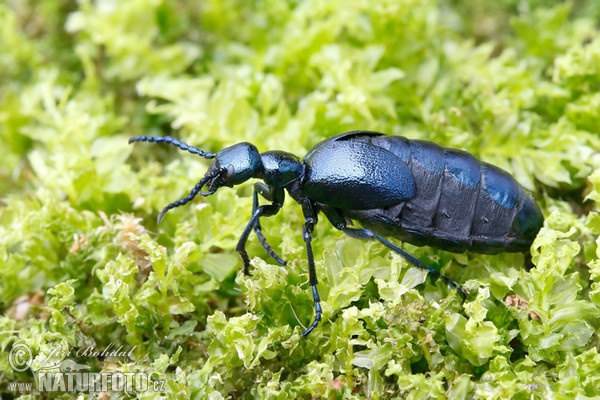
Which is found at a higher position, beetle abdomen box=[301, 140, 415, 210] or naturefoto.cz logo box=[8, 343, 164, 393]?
beetle abdomen box=[301, 140, 415, 210]

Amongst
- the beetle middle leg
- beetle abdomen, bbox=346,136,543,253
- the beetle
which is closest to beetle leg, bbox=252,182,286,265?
the beetle

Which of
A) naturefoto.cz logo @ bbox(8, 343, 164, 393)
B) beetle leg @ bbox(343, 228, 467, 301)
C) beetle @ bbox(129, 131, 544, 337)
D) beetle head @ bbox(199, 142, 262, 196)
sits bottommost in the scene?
naturefoto.cz logo @ bbox(8, 343, 164, 393)

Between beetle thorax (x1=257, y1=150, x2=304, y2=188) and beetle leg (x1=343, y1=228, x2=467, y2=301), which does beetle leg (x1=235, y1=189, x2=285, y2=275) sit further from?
beetle leg (x1=343, y1=228, x2=467, y2=301)

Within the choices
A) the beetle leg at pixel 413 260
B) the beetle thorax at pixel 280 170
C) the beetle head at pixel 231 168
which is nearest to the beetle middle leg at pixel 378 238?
the beetle leg at pixel 413 260

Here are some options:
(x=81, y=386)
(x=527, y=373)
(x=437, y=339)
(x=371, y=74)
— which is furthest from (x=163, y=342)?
(x=371, y=74)

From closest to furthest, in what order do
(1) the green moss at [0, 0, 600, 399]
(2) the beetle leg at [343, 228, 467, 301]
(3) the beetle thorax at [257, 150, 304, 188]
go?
(1) the green moss at [0, 0, 600, 399] < (2) the beetle leg at [343, 228, 467, 301] < (3) the beetle thorax at [257, 150, 304, 188]

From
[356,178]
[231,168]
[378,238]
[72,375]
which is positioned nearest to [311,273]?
[378,238]
